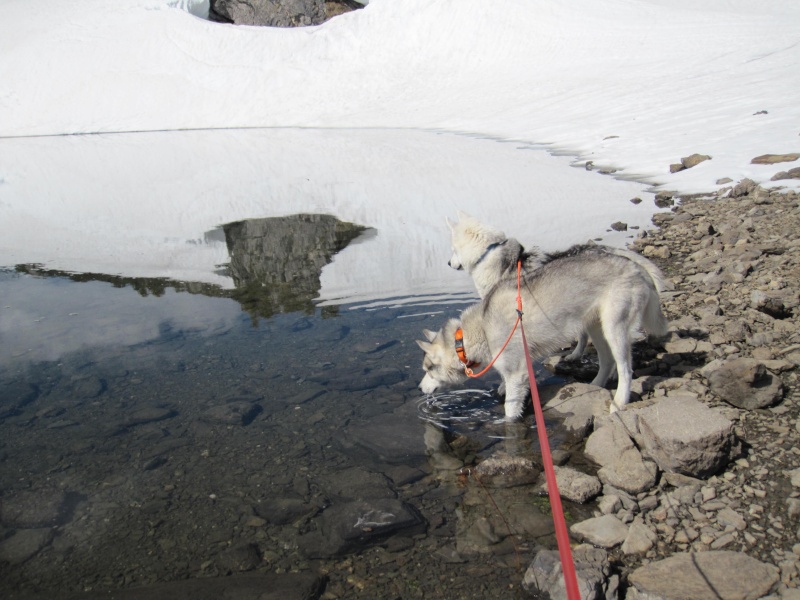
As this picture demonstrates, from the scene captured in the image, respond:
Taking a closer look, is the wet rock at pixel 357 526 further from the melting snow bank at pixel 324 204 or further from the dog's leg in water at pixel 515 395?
the melting snow bank at pixel 324 204

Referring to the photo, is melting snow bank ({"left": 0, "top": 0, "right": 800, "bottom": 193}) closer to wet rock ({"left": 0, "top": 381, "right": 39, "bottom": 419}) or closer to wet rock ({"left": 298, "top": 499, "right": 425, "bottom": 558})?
wet rock ({"left": 0, "top": 381, "right": 39, "bottom": 419})

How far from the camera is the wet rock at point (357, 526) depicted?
14.7 feet

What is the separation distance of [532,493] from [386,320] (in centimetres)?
416

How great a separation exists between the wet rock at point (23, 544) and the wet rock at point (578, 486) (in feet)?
12.2

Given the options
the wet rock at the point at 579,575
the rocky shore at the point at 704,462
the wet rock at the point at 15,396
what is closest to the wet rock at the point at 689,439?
the rocky shore at the point at 704,462

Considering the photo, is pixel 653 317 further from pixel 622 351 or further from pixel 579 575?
pixel 579 575

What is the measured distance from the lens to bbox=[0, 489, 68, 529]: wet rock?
4883mm

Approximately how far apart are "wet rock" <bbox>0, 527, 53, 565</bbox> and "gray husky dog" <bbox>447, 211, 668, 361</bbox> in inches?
170

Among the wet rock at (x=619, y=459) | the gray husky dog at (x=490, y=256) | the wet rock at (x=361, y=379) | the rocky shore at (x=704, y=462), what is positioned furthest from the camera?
the wet rock at (x=361, y=379)

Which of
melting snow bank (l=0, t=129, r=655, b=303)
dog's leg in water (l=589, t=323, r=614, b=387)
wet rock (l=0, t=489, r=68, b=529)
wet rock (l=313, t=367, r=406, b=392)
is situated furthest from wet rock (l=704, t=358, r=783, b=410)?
wet rock (l=0, t=489, r=68, b=529)

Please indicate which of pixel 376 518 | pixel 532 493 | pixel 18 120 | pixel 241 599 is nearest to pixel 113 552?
pixel 241 599

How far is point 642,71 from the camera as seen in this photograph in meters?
33.1

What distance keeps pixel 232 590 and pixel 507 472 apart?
7.23 ft

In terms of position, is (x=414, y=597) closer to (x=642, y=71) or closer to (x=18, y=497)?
(x=18, y=497)
